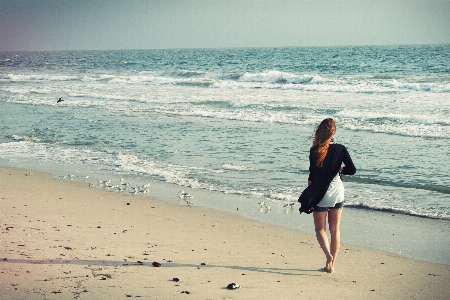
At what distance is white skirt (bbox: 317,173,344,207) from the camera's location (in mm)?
5582

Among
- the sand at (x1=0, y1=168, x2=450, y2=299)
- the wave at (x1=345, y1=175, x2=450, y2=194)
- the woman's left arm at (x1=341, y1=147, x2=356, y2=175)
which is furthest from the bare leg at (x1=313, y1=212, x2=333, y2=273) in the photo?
the wave at (x1=345, y1=175, x2=450, y2=194)

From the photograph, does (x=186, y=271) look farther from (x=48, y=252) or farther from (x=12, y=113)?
(x=12, y=113)

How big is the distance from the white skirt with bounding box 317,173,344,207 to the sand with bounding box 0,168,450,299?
74 cm

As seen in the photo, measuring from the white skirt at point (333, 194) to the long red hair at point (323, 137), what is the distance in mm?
246

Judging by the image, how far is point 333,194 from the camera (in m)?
5.59

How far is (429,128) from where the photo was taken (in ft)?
55.3

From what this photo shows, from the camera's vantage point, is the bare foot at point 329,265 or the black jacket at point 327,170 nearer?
the black jacket at point 327,170

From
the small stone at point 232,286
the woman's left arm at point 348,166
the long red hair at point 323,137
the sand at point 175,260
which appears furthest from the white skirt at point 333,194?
the small stone at point 232,286

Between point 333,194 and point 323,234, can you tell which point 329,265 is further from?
point 333,194

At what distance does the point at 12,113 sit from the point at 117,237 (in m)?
16.2

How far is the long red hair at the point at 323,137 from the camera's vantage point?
547 cm

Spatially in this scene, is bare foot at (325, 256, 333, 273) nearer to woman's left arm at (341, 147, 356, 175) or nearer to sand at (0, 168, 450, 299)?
sand at (0, 168, 450, 299)

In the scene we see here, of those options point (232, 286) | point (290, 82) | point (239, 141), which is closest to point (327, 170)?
point (232, 286)

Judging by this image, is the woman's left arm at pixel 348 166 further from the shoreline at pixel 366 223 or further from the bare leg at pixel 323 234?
the shoreline at pixel 366 223
